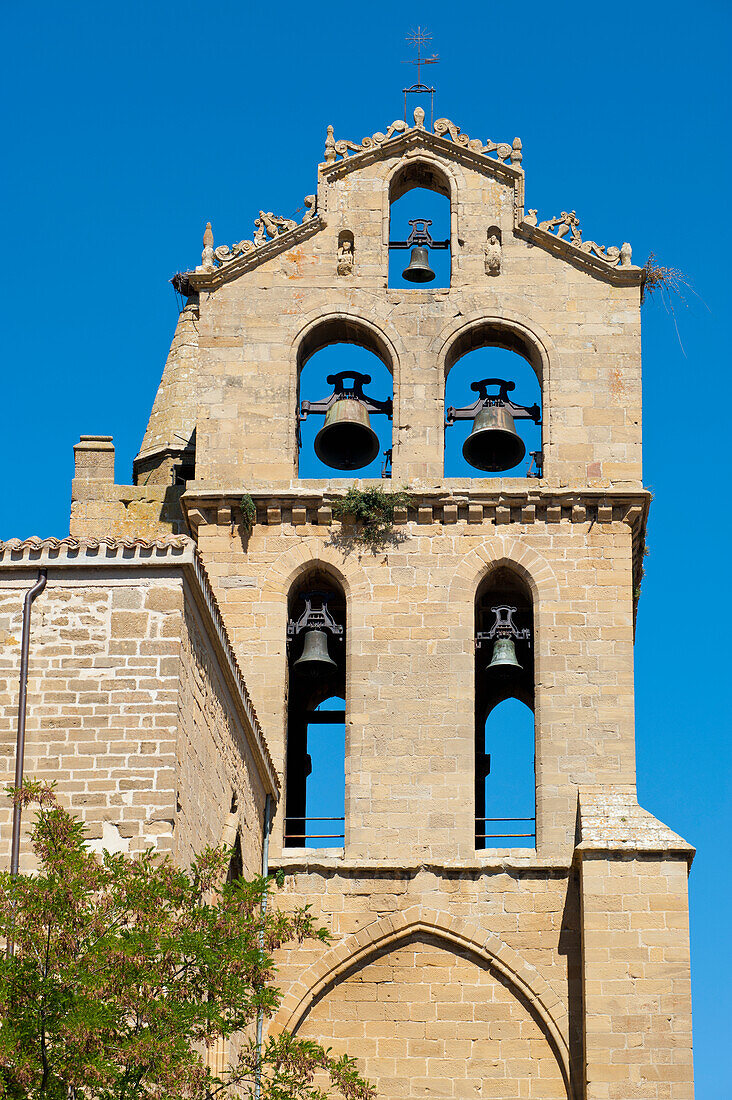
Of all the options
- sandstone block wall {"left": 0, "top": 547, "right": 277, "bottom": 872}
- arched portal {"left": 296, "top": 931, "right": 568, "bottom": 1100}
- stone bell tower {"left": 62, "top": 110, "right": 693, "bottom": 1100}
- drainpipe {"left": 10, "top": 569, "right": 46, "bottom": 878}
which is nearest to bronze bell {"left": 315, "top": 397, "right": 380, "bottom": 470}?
stone bell tower {"left": 62, "top": 110, "right": 693, "bottom": 1100}

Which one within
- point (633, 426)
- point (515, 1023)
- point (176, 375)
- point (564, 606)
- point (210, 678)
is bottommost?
point (515, 1023)

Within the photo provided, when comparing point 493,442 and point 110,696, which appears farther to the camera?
point 493,442

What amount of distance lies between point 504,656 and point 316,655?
1.80 meters

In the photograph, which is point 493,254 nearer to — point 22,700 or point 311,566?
point 311,566

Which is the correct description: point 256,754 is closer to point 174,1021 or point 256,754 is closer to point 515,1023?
point 515,1023

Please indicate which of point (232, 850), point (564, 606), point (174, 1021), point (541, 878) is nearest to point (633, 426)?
point (564, 606)

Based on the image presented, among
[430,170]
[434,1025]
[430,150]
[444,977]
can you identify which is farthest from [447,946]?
[430,150]

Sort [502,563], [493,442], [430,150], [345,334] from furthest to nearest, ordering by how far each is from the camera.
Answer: [430,150] < [345,334] < [493,442] < [502,563]

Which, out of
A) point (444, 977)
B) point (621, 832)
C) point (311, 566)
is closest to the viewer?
point (621, 832)

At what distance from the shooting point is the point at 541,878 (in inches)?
869

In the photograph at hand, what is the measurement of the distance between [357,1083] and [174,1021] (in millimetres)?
2148

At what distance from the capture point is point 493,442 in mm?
24609

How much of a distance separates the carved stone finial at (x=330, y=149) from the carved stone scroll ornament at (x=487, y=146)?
3.60 feet

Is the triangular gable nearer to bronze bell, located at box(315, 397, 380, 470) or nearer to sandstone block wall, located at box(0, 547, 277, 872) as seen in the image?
bronze bell, located at box(315, 397, 380, 470)
